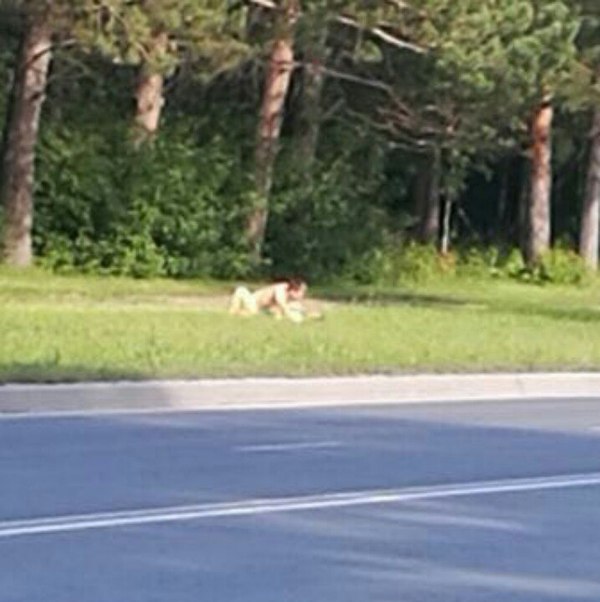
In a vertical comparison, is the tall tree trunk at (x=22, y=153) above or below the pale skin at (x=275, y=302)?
above

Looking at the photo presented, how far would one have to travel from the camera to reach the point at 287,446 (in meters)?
19.6

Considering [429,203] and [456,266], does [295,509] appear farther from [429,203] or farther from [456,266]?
[429,203]

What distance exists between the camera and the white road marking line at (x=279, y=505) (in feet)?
45.8

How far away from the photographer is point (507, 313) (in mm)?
44469

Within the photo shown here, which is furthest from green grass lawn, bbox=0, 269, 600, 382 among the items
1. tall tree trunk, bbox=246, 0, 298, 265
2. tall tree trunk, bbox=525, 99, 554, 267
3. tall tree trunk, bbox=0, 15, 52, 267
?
tall tree trunk, bbox=525, 99, 554, 267

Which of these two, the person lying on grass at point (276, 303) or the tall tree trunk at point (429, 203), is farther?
the tall tree trunk at point (429, 203)

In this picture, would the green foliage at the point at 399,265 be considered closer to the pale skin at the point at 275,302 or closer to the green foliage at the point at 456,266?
the green foliage at the point at 456,266

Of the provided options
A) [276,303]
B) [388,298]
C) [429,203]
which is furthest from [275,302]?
[429,203]

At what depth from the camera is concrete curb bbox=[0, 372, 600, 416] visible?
2303 cm

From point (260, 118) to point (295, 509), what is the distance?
39.0 meters

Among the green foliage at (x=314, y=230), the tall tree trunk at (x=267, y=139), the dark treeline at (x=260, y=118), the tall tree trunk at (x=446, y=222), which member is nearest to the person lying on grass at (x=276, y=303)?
the dark treeline at (x=260, y=118)

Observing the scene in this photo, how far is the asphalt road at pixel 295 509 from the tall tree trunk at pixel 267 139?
98.3ft

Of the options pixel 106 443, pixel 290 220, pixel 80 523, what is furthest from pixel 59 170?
pixel 80 523

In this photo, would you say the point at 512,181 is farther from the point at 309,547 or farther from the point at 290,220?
the point at 309,547
